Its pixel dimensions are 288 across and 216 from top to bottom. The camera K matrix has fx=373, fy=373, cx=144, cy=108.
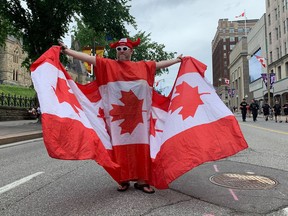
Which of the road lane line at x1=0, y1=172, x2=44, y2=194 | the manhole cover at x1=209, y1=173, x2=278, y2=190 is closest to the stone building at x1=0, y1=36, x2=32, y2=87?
the road lane line at x1=0, y1=172, x2=44, y2=194

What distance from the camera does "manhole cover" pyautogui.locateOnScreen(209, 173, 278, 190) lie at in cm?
523

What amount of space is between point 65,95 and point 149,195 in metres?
1.63

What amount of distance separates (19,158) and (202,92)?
19.0 ft

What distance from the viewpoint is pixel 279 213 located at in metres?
4.02

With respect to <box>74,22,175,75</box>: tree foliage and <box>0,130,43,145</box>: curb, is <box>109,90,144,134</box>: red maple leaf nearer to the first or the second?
<box>0,130,43,145</box>: curb

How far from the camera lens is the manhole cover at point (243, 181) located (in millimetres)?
5227

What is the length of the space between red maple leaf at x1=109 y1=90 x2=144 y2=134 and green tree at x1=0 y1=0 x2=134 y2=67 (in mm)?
17178

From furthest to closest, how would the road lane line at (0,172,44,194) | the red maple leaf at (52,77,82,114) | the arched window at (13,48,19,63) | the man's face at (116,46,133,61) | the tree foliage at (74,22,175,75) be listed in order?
1. the arched window at (13,48,19,63)
2. the tree foliage at (74,22,175,75)
3. the road lane line at (0,172,44,194)
4. the man's face at (116,46,133,61)
5. the red maple leaf at (52,77,82,114)

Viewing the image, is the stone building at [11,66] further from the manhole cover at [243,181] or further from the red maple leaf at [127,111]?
the red maple leaf at [127,111]

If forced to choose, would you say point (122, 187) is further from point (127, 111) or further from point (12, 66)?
point (12, 66)

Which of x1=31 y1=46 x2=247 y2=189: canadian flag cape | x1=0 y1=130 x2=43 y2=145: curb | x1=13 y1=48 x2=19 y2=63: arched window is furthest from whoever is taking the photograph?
x1=13 y1=48 x2=19 y2=63: arched window

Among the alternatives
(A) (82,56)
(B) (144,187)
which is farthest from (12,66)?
(B) (144,187)

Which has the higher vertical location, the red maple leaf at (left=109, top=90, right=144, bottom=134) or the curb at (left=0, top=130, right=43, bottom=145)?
the red maple leaf at (left=109, top=90, right=144, bottom=134)

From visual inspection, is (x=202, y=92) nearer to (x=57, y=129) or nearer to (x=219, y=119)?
(x=219, y=119)
